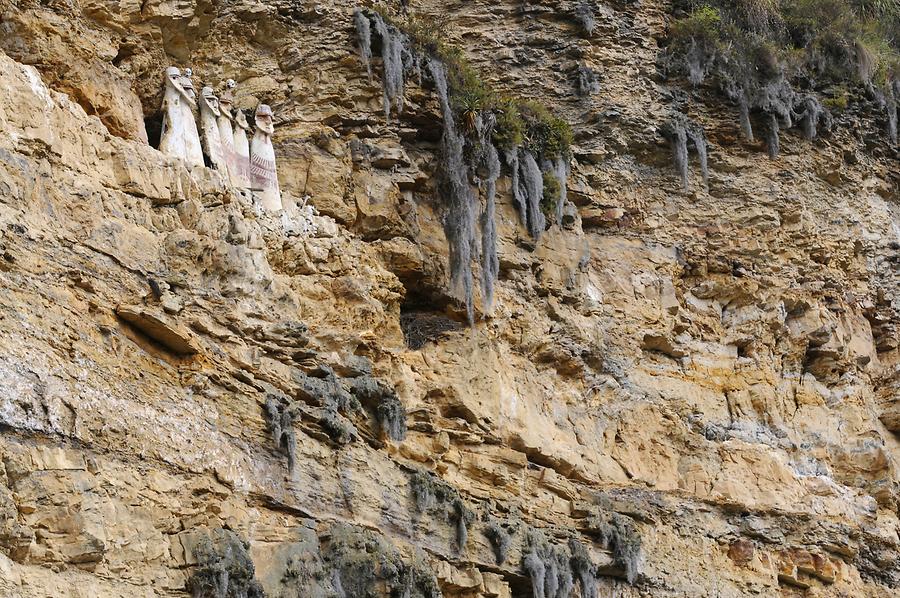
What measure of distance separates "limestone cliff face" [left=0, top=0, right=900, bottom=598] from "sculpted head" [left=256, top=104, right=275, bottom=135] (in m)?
0.56

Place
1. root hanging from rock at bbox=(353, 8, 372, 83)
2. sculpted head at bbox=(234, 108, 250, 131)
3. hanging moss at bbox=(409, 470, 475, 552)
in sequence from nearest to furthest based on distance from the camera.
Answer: hanging moss at bbox=(409, 470, 475, 552), sculpted head at bbox=(234, 108, 250, 131), root hanging from rock at bbox=(353, 8, 372, 83)

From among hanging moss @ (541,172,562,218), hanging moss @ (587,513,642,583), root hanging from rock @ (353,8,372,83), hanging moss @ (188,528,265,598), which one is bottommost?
hanging moss @ (587,513,642,583)

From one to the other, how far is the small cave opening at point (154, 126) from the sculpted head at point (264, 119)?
4.91 feet

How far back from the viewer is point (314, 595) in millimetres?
17906

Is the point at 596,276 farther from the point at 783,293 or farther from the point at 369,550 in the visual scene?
the point at 369,550

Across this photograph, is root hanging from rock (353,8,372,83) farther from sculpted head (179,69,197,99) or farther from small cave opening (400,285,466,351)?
small cave opening (400,285,466,351)

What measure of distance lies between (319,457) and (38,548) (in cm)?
466

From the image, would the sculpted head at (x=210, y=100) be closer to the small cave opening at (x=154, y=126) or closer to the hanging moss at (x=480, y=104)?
the small cave opening at (x=154, y=126)

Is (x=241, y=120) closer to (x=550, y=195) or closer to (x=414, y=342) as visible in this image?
(x=414, y=342)

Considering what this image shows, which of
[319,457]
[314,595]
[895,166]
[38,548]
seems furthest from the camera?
[895,166]

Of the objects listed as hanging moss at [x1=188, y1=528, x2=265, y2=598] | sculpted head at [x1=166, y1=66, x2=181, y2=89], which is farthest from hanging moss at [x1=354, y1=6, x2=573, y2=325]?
hanging moss at [x1=188, y1=528, x2=265, y2=598]

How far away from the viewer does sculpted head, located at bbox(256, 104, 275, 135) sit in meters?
22.9

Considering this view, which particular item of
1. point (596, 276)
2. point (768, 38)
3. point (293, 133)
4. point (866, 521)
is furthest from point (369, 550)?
point (768, 38)

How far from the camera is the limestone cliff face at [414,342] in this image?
1711 cm
